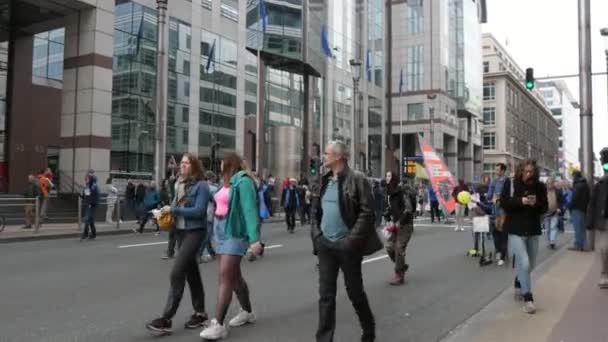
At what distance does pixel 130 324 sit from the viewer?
5766 mm

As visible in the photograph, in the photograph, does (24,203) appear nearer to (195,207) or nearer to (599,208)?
(195,207)

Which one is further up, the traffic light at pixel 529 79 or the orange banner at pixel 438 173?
the traffic light at pixel 529 79

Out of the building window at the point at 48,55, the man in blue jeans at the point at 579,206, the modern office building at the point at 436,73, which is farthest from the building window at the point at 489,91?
the man in blue jeans at the point at 579,206

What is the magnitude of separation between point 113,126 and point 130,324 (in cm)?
2202

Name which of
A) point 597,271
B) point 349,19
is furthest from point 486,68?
point 597,271

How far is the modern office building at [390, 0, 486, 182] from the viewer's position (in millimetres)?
63438

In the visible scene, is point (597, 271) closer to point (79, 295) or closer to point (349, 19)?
point (79, 295)

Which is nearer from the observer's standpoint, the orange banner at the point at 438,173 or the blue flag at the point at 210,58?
the orange banner at the point at 438,173

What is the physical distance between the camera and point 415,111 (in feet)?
213

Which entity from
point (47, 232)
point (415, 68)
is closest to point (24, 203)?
point (47, 232)

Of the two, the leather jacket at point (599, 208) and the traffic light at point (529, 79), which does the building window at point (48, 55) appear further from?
the leather jacket at point (599, 208)

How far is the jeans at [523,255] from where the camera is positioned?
20.8 feet

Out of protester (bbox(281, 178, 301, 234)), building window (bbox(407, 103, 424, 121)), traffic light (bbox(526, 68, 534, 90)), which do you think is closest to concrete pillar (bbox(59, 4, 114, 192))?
protester (bbox(281, 178, 301, 234))

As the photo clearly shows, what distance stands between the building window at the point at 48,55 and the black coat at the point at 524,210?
90.2ft
